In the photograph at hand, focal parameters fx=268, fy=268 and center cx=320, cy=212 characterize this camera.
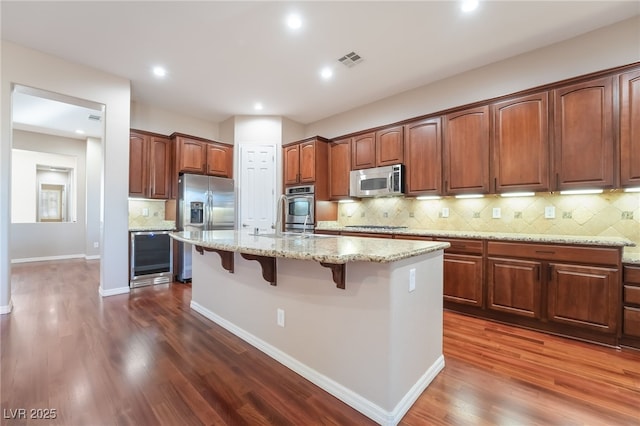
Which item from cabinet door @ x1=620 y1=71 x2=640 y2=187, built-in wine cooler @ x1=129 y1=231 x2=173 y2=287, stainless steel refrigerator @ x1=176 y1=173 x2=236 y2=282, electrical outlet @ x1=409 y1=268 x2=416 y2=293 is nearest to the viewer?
electrical outlet @ x1=409 y1=268 x2=416 y2=293

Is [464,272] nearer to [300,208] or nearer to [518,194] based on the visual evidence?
[518,194]

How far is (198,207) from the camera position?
4.49 meters

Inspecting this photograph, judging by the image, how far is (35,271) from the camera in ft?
16.4

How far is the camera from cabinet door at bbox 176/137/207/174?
4520 mm

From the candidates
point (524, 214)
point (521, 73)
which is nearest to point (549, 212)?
point (524, 214)

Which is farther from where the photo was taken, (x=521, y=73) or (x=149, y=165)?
(x=149, y=165)

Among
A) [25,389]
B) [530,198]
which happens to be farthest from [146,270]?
[530,198]

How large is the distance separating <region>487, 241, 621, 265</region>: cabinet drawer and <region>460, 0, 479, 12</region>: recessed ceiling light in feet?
7.30

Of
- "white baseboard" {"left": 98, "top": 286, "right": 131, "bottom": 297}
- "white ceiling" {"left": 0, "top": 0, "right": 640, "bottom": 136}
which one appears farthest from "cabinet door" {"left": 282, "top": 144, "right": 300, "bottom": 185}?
"white baseboard" {"left": 98, "top": 286, "right": 131, "bottom": 297}

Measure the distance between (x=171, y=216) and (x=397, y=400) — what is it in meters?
4.56

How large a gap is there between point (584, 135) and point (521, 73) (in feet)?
3.43

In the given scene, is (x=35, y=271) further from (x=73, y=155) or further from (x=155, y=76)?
(x=155, y=76)

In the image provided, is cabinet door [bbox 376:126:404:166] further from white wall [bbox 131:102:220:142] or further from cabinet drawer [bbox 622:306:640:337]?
white wall [bbox 131:102:220:142]

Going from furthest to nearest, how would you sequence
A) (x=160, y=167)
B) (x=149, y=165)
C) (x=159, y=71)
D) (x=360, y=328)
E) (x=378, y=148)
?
(x=160, y=167), (x=149, y=165), (x=378, y=148), (x=159, y=71), (x=360, y=328)
